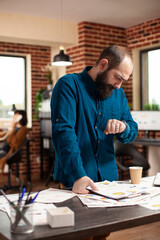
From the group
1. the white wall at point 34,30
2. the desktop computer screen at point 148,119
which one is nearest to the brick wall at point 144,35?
the desktop computer screen at point 148,119

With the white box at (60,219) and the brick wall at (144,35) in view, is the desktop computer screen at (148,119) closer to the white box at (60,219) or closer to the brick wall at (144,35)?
the brick wall at (144,35)

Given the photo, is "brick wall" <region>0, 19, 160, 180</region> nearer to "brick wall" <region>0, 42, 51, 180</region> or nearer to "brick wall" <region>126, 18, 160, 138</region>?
"brick wall" <region>126, 18, 160, 138</region>

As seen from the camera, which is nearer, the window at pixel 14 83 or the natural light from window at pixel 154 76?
the natural light from window at pixel 154 76

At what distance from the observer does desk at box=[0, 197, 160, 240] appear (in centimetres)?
118

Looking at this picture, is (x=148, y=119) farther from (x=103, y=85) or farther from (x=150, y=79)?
(x=103, y=85)

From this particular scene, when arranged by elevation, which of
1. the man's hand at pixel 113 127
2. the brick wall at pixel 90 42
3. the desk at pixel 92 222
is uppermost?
the brick wall at pixel 90 42

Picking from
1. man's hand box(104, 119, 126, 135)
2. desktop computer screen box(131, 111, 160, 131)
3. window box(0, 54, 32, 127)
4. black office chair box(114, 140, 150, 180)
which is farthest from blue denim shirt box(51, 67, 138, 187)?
window box(0, 54, 32, 127)

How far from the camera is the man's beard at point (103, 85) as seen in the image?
201 cm

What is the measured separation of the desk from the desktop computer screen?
4102mm

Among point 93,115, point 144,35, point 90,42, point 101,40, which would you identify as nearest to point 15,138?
point 90,42

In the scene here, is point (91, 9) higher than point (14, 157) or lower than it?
higher

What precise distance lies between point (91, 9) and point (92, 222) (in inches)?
177

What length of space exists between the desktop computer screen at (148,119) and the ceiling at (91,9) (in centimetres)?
160

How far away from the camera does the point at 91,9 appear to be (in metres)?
5.27
